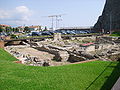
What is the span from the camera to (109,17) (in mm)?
75500

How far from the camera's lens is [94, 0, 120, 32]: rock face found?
229 feet

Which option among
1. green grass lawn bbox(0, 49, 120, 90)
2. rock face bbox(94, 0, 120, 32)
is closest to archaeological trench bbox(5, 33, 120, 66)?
green grass lawn bbox(0, 49, 120, 90)

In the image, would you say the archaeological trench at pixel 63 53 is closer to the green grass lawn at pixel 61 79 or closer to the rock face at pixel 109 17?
the green grass lawn at pixel 61 79

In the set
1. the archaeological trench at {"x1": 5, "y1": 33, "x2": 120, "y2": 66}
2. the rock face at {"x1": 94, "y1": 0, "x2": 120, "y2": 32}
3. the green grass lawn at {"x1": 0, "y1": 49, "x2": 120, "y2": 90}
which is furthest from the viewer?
the rock face at {"x1": 94, "y1": 0, "x2": 120, "y2": 32}

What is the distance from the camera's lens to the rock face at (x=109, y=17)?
229ft

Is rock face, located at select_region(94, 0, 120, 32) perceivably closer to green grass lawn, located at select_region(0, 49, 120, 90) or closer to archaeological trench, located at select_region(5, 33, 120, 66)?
archaeological trench, located at select_region(5, 33, 120, 66)

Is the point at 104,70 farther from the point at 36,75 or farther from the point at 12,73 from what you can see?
the point at 12,73

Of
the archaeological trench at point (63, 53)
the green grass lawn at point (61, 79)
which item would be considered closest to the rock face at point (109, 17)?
the archaeological trench at point (63, 53)

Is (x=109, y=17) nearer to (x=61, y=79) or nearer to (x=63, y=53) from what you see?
(x=63, y=53)

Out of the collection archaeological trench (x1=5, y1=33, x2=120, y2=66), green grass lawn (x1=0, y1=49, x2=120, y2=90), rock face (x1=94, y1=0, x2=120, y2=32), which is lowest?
archaeological trench (x1=5, y1=33, x2=120, y2=66)

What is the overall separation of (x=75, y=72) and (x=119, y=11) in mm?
68883

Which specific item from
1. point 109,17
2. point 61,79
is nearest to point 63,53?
point 61,79

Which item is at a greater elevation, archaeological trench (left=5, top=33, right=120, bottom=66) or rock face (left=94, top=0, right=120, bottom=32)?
rock face (left=94, top=0, right=120, bottom=32)

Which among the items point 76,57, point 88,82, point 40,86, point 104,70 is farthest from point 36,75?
point 76,57
